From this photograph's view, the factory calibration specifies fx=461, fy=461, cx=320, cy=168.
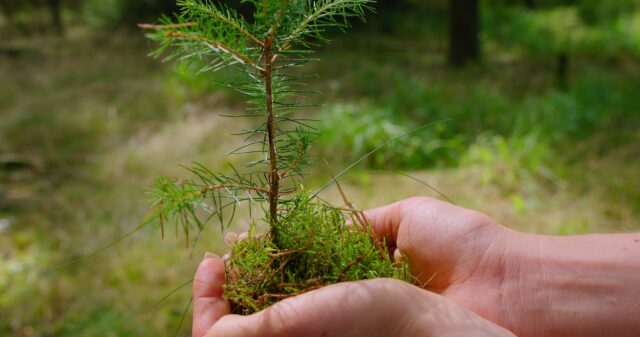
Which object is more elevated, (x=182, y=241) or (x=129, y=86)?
(x=129, y=86)

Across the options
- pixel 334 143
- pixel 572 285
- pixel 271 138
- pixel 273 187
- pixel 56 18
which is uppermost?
pixel 56 18

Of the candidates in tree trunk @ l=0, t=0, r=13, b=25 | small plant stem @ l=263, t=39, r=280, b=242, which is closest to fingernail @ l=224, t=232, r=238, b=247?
small plant stem @ l=263, t=39, r=280, b=242

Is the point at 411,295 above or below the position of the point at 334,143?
above

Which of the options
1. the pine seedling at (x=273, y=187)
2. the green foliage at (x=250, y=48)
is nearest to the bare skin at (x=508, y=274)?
the pine seedling at (x=273, y=187)

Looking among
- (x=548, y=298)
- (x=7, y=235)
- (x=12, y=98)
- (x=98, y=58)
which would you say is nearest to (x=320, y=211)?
(x=548, y=298)

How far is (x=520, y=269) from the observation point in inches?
56.6

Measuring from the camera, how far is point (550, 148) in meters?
3.95

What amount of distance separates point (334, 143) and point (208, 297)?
9.25 feet

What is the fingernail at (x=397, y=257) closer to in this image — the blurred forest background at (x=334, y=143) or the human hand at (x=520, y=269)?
the human hand at (x=520, y=269)

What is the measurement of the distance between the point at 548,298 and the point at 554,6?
9.59 meters

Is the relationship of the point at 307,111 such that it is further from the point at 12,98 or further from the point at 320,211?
the point at 12,98

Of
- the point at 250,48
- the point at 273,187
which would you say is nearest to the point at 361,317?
the point at 273,187

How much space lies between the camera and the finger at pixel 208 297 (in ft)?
3.87

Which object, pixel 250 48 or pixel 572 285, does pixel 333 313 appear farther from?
pixel 572 285
